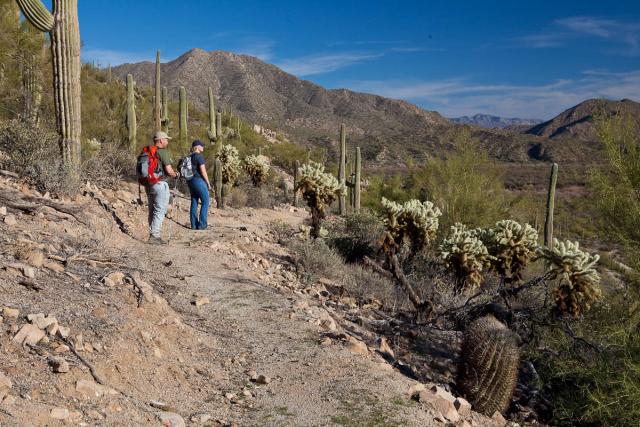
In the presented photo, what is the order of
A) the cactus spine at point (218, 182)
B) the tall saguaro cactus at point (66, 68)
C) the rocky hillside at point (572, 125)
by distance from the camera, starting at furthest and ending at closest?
the rocky hillside at point (572, 125), the cactus spine at point (218, 182), the tall saguaro cactus at point (66, 68)

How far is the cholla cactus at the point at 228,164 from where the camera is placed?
16375 millimetres

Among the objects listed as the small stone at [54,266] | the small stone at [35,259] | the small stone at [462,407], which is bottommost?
the small stone at [462,407]

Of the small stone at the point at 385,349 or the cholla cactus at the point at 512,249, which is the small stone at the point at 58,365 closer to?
the small stone at the point at 385,349

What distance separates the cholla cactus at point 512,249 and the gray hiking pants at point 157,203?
4940 millimetres

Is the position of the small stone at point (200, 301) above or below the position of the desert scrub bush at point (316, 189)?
below

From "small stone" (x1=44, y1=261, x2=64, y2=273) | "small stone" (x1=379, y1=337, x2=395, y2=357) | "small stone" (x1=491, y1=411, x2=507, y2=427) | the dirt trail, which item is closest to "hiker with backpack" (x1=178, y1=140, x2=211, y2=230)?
the dirt trail

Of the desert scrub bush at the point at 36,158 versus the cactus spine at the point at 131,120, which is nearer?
the desert scrub bush at the point at 36,158

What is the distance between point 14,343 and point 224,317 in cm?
240

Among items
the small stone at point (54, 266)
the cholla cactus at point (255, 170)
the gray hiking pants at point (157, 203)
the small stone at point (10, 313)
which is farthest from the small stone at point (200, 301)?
the cholla cactus at point (255, 170)

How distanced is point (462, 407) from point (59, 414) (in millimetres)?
3087

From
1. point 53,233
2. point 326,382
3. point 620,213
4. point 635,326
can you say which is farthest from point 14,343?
point 620,213

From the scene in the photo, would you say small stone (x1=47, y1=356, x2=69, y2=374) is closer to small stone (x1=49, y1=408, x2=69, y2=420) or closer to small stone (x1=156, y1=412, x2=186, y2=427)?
small stone (x1=49, y1=408, x2=69, y2=420)

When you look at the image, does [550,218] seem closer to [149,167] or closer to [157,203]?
[157,203]

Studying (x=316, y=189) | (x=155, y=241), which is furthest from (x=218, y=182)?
(x=155, y=241)
